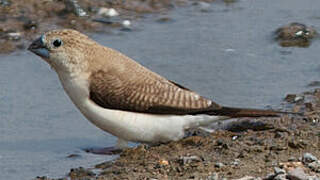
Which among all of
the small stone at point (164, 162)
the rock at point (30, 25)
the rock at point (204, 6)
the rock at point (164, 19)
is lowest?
the small stone at point (164, 162)

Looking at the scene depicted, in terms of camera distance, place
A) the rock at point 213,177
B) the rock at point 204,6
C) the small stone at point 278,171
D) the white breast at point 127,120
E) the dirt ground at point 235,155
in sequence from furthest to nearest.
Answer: the rock at point 204,6, the white breast at point 127,120, the dirt ground at point 235,155, the rock at point 213,177, the small stone at point 278,171

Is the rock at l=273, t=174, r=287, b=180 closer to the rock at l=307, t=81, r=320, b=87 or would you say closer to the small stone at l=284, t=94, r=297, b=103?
the small stone at l=284, t=94, r=297, b=103

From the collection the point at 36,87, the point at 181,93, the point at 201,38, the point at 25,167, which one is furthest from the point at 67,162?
the point at 201,38

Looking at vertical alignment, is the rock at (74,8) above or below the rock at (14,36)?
above

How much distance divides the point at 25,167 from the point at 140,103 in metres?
1.06

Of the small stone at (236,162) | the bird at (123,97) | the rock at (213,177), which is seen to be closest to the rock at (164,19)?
the bird at (123,97)

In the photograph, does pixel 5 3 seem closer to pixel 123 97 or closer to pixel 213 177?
pixel 123 97

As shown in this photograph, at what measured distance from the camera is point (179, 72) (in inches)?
403

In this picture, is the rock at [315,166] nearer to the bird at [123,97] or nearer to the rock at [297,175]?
the rock at [297,175]

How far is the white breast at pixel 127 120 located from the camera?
7848 millimetres

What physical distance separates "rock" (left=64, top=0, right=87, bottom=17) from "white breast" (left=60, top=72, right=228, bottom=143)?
13.6ft

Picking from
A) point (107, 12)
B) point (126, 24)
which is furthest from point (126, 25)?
point (107, 12)

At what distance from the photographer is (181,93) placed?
8.01 metres

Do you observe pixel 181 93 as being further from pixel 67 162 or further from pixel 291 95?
pixel 291 95
